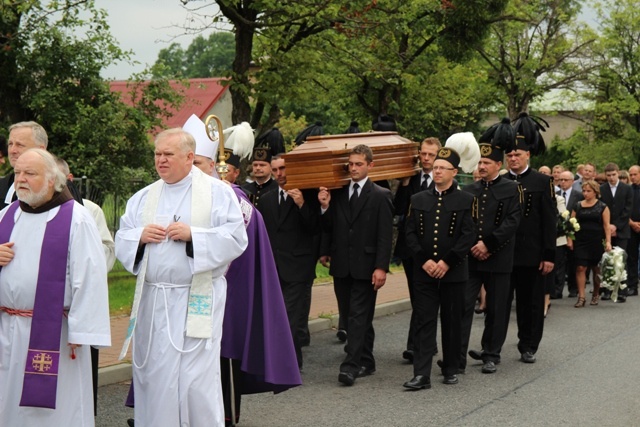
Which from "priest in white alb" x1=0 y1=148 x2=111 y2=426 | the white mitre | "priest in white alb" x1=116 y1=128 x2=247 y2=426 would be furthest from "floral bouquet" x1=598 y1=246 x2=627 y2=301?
"priest in white alb" x1=0 y1=148 x2=111 y2=426

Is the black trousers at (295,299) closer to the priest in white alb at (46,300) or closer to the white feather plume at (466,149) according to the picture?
the white feather plume at (466,149)

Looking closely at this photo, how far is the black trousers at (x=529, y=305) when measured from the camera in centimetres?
1107

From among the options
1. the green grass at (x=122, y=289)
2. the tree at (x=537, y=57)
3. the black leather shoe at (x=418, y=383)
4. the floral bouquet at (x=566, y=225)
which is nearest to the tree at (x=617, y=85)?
the tree at (x=537, y=57)

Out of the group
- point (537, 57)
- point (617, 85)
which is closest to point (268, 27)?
point (537, 57)

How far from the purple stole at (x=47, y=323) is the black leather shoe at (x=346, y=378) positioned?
394 cm

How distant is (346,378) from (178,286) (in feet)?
11.1

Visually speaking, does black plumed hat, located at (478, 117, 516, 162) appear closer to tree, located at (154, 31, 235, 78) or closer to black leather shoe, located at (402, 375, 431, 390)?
black leather shoe, located at (402, 375, 431, 390)

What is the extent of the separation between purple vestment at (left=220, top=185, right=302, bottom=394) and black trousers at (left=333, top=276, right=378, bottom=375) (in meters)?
2.02

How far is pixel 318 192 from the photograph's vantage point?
A: 10203mm

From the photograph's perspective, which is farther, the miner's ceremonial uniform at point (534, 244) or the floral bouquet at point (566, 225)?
the floral bouquet at point (566, 225)

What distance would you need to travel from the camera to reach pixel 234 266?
7.80m

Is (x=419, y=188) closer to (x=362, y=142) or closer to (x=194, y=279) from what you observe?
(x=362, y=142)

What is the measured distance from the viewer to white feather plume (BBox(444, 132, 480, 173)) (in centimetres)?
1115

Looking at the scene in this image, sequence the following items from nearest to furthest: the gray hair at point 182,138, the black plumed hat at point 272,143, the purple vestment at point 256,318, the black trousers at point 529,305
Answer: the gray hair at point 182,138
the purple vestment at point 256,318
the black plumed hat at point 272,143
the black trousers at point 529,305
